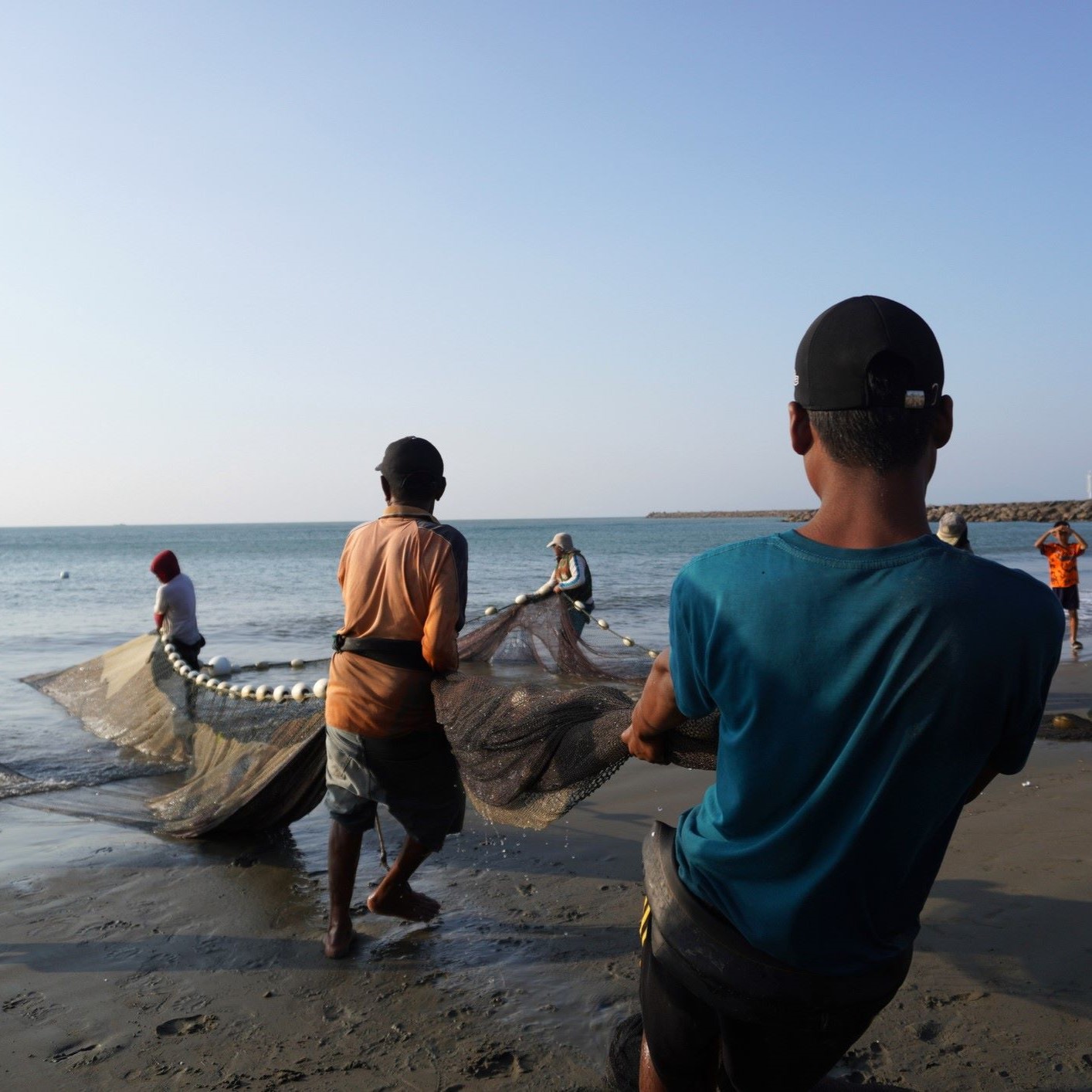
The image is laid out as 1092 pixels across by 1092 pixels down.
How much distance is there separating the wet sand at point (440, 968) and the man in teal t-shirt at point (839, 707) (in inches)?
57.1

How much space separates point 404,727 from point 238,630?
16.9 m

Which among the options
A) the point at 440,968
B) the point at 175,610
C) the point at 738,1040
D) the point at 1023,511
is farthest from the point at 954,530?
the point at 1023,511

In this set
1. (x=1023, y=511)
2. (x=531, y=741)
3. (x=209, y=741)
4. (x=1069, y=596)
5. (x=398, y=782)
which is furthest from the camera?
(x=1023, y=511)

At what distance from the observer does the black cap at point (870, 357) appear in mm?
1512

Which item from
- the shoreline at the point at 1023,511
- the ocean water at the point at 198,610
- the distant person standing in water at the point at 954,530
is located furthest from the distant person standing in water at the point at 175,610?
the shoreline at the point at 1023,511

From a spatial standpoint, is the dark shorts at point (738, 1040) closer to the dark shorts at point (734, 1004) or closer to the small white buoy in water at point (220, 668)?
the dark shorts at point (734, 1004)

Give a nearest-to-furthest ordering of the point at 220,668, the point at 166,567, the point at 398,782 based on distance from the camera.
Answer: the point at 398,782, the point at 220,668, the point at 166,567

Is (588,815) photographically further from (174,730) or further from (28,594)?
(28,594)

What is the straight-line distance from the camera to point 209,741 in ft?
19.3

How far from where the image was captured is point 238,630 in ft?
63.8

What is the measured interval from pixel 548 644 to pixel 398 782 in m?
4.23

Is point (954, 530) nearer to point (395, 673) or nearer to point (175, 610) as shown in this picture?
point (395, 673)

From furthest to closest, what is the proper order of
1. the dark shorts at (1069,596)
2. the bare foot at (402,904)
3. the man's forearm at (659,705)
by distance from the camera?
1. the dark shorts at (1069,596)
2. the bare foot at (402,904)
3. the man's forearm at (659,705)

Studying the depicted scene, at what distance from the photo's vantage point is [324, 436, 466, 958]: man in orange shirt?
3.54 meters
